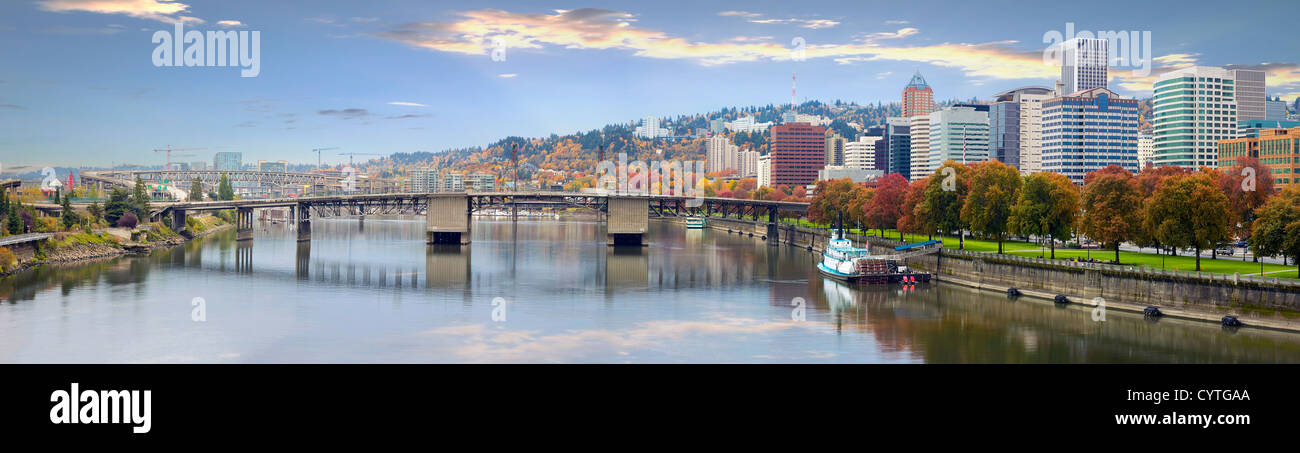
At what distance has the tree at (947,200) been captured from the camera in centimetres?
6253

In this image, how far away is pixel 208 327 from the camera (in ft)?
129

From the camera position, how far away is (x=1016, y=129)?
7062 inches

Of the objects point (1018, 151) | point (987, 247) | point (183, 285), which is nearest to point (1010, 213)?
point (987, 247)

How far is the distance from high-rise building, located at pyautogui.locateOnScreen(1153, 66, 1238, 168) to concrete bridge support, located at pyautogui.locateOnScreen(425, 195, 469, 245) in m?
107

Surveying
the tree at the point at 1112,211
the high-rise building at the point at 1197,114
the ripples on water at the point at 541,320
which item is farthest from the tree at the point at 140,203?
the high-rise building at the point at 1197,114

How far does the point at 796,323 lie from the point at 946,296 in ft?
41.7

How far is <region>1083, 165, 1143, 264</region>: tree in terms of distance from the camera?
45438 mm

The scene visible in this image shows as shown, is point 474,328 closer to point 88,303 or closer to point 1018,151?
point 88,303

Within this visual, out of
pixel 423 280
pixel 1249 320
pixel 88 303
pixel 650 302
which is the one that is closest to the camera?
pixel 1249 320

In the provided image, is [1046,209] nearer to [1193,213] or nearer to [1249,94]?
[1193,213]

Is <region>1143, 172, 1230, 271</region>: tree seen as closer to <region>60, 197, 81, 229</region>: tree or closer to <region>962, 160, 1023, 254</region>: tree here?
<region>962, 160, 1023, 254</region>: tree

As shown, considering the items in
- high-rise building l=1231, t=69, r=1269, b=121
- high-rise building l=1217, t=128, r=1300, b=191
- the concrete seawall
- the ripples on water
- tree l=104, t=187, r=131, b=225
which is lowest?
the ripples on water

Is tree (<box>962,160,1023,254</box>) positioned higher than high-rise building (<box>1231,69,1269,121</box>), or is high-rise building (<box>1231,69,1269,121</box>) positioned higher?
high-rise building (<box>1231,69,1269,121</box>)

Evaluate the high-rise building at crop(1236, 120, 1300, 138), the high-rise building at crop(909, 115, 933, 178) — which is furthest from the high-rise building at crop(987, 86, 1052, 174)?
the high-rise building at crop(1236, 120, 1300, 138)
